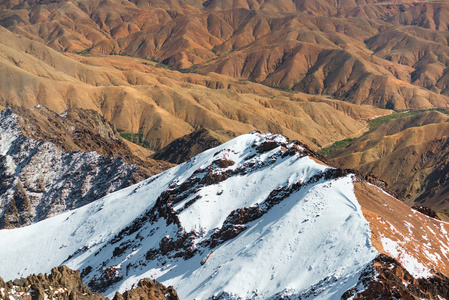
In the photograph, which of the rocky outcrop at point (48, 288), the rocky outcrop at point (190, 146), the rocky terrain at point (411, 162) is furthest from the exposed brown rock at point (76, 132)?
the rocky terrain at point (411, 162)

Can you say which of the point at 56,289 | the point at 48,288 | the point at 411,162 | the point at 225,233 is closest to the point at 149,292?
the point at 56,289

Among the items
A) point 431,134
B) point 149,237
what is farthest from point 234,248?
point 431,134

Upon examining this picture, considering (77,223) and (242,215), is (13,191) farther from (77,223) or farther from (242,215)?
(242,215)

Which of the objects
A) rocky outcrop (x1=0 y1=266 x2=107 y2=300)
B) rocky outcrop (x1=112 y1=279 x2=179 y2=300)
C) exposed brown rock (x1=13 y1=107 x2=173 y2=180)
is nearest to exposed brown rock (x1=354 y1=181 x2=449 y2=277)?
rocky outcrop (x1=112 y1=279 x2=179 y2=300)

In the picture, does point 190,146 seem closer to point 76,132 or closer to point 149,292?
point 76,132

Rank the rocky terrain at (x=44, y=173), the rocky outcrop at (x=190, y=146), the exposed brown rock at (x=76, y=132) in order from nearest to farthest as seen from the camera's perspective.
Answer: the rocky terrain at (x=44, y=173), the exposed brown rock at (x=76, y=132), the rocky outcrop at (x=190, y=146)

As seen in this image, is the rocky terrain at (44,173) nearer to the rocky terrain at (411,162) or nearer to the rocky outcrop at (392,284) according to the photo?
the rocky outcrop at (392,284)

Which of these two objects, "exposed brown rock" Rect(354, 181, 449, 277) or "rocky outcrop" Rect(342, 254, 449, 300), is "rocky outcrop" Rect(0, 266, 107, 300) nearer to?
"rocky outcrop" Rect(342, 254, 449, 300)
